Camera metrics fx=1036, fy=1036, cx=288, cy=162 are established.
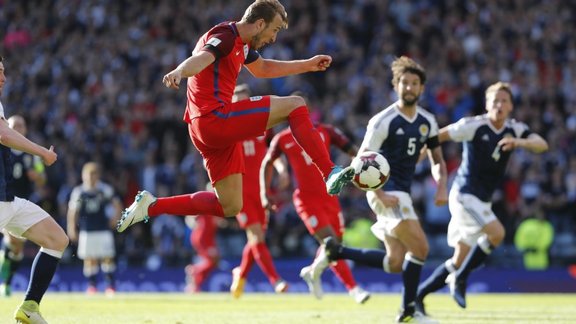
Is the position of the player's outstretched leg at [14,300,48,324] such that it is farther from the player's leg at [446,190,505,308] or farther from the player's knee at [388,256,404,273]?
the player's leg at [446,190,505,308]

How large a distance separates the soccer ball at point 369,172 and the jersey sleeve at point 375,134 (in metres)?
1.47

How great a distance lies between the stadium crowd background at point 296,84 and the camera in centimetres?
2064

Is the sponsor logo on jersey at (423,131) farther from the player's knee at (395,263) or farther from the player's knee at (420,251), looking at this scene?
the player's knee at (395,263)

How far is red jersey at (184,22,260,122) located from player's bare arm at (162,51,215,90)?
10.6 inches

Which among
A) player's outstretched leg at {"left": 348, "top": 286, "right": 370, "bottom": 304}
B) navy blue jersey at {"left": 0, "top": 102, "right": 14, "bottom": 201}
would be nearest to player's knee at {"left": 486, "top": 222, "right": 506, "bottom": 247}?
player's outstretched leg at {"left": 348, "top": 286, "right": 370, "bottom": 304}

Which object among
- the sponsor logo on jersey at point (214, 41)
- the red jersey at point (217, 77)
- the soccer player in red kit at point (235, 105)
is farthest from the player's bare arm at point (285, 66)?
the sponsor logo on jersey at point (214, 41)

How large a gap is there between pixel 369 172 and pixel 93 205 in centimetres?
1058

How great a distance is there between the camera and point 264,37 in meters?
9.12

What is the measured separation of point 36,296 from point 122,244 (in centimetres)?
1287

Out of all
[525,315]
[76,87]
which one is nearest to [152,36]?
[76,87]

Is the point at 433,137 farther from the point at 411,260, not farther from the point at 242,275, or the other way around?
the point at 242,275

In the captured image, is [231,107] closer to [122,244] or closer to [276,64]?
[276,64]

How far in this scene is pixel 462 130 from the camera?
39.1ft

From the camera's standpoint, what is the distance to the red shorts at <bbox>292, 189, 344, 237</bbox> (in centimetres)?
1378
